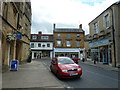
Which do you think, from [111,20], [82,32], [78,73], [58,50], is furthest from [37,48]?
[78,73]

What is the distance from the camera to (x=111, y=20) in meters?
17.7

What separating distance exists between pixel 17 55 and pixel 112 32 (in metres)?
14.1

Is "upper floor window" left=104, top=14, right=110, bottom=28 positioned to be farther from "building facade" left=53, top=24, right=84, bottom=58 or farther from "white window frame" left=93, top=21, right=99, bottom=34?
"building facade" left=53, top=24, right=84, bottom=58

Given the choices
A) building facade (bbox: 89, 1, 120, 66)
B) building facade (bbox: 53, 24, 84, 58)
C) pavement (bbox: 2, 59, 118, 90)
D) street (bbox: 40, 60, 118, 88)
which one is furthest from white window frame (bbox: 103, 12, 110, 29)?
building facade (bbox: 53, 24, 84, 58)

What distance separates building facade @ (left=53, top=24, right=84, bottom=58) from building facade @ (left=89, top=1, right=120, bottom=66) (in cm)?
1838

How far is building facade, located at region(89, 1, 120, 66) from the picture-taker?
1666cm

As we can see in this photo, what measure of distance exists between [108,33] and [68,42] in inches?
970

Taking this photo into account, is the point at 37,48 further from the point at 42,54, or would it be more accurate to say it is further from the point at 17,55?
the point at 17,55

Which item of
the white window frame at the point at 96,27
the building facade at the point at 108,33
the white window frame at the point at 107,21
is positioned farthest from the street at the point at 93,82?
the white window frame at the point at 96,27

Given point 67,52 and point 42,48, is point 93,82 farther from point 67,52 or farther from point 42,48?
point 42,48

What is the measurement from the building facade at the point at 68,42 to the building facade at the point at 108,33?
18.4 m

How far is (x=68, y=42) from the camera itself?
1686 inches

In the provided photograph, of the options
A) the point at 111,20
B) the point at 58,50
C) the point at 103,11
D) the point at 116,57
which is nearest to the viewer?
the point at 116,57

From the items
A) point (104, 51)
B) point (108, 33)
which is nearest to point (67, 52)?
point (104, 51)
